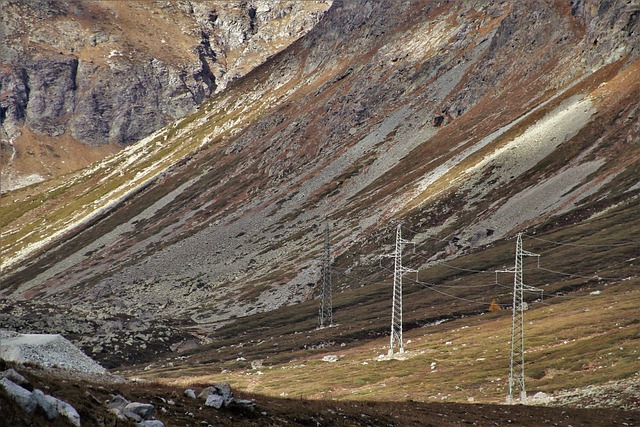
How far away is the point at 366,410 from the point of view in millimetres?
40125

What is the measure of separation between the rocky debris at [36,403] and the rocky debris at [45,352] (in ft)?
82.0

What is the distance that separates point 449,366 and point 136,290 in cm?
12629

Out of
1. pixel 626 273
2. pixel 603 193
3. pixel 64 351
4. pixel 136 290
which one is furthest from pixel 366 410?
A: pixel 136 290

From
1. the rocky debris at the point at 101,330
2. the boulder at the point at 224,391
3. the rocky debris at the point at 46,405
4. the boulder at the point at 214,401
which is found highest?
the rocky debris at the point at 101,330

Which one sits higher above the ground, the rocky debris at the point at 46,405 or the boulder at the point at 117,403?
the boulder at the point at 117,403

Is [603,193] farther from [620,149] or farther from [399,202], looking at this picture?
[399,202]

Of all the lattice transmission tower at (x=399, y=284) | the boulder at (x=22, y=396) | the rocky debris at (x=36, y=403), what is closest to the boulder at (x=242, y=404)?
the rocky debris at (x=36, y=403)

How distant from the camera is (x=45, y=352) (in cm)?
4947

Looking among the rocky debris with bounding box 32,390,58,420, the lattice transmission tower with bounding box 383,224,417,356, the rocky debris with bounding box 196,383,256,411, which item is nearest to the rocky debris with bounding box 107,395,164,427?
the rocky debris with bounding box 32,390,58,420

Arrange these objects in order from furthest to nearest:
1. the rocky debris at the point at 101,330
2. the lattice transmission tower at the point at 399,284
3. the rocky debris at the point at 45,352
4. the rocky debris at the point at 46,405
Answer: the rocky debris at the point at 101,330, the lattice transmission tower at the point at 399,284, the rocky debris at the point at 45,352, the rocky debris at the point at 46,405

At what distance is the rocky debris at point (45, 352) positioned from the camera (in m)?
46.5

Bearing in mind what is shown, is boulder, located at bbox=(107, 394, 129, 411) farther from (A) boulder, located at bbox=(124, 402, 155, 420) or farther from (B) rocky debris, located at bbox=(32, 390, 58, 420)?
(B) rocky debris, located at bbox=(32, 390, 58, 420)

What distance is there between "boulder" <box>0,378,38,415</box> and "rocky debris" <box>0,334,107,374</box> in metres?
25.9

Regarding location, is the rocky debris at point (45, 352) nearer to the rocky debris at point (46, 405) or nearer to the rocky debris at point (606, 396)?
the rocky debris at point (46, 405)
